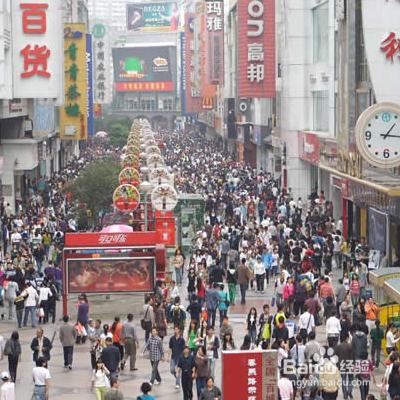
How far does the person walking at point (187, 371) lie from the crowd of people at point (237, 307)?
0.01m

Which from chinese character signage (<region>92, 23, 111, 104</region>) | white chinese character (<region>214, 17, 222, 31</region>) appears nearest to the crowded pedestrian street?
white chinese character (<region>214, 17, 222, 31</region>)

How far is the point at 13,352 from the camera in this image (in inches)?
808

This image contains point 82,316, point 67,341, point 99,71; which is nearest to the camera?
Result: point 67,341

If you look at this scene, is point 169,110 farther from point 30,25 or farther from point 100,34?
point 30,25

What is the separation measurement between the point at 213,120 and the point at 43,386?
96.8 metres

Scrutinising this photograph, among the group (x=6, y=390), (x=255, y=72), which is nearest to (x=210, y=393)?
(x=6, y=390)

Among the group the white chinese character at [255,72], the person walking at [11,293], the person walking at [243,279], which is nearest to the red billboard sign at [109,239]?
the person walking at [11,293]

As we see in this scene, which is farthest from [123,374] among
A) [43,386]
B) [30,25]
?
[30,25]

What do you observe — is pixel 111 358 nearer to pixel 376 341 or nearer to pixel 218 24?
pixel 376 341

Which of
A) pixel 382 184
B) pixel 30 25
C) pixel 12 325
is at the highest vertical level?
pixel 30 25

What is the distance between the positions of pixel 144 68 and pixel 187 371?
177 meters

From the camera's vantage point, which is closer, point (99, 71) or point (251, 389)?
point (251, 389)

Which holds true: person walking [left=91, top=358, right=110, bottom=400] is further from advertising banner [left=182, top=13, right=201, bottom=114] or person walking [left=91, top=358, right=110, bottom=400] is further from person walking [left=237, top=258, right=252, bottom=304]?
advertising banner [left=182, top=13, right=201, bottom=114]

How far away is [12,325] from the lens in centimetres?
2630
